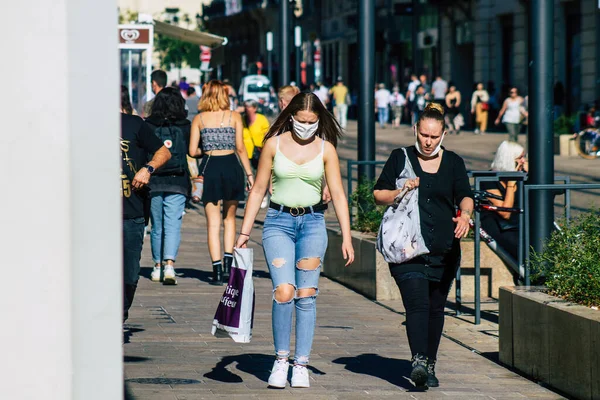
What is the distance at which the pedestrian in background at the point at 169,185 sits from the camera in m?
11.5

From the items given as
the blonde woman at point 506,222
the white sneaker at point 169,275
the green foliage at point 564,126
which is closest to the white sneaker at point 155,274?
the white sneaker at point 169,275

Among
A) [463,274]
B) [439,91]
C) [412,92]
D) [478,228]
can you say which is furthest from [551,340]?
[412,92]

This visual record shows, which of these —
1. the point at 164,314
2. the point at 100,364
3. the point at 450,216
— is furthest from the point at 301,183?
the point at 100,364

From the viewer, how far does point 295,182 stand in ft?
22.8

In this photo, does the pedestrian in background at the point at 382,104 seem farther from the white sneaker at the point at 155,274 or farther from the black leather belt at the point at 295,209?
the black leather belt at the point at 295,209

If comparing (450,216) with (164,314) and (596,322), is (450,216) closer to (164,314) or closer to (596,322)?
(596,322)

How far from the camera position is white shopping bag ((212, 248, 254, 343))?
6836mm

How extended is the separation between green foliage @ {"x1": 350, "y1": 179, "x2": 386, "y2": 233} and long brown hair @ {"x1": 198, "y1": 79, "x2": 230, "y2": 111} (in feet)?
4.74

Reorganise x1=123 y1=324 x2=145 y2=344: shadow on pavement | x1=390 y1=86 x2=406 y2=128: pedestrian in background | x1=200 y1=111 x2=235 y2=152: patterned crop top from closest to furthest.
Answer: x1=123 y1=324 x2=145 y2=344: shadow on pavement < x1=200 y1=111 x2=235 y2=152: patterned crop top < x1=390 y1=86 x2=406 y2=128: pedestrian in background

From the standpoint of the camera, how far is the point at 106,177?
313cm

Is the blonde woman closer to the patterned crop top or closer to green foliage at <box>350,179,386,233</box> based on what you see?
green foliage at <box>350,179,386,233</box>

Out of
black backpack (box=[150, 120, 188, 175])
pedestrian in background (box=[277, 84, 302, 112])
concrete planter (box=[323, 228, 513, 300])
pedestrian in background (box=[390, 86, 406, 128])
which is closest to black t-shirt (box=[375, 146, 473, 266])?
concrete planter (box=[323, 228, 513, 300])

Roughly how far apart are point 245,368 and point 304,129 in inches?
60.3

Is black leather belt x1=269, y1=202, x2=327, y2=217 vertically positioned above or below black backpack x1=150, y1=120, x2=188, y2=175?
below
